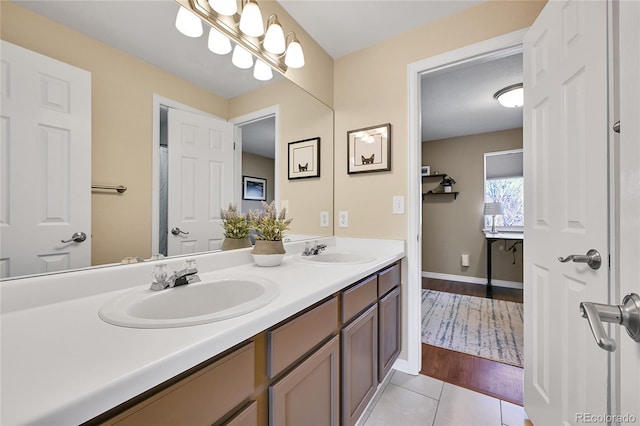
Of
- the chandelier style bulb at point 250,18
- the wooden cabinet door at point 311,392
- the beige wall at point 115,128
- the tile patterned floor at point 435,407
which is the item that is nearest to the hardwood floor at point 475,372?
the tile patterned floor at point 435,407

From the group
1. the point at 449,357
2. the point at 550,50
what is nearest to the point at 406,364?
the point at 449,357

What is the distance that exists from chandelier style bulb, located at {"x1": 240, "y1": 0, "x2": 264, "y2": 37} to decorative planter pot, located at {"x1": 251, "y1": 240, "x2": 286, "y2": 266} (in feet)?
3.64

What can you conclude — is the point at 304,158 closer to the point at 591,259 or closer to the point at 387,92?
the point at 387,92

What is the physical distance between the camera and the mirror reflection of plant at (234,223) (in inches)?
52.1

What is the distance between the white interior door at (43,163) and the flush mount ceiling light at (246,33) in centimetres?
59

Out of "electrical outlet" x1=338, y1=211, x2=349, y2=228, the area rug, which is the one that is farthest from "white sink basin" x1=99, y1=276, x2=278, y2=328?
the area rug

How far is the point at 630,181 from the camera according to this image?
47 centimetres

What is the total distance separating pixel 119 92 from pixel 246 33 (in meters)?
0.77

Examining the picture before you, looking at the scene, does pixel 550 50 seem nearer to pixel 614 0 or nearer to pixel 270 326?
pixel 614 0

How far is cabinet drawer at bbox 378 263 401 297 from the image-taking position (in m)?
1.51

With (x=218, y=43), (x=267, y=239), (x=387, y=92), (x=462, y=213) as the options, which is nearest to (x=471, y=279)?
(x=462, y=213)

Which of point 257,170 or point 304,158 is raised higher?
point 304,158

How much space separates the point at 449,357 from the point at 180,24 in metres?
2.64

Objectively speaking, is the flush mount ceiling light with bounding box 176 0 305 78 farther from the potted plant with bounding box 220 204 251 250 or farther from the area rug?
the area rug
